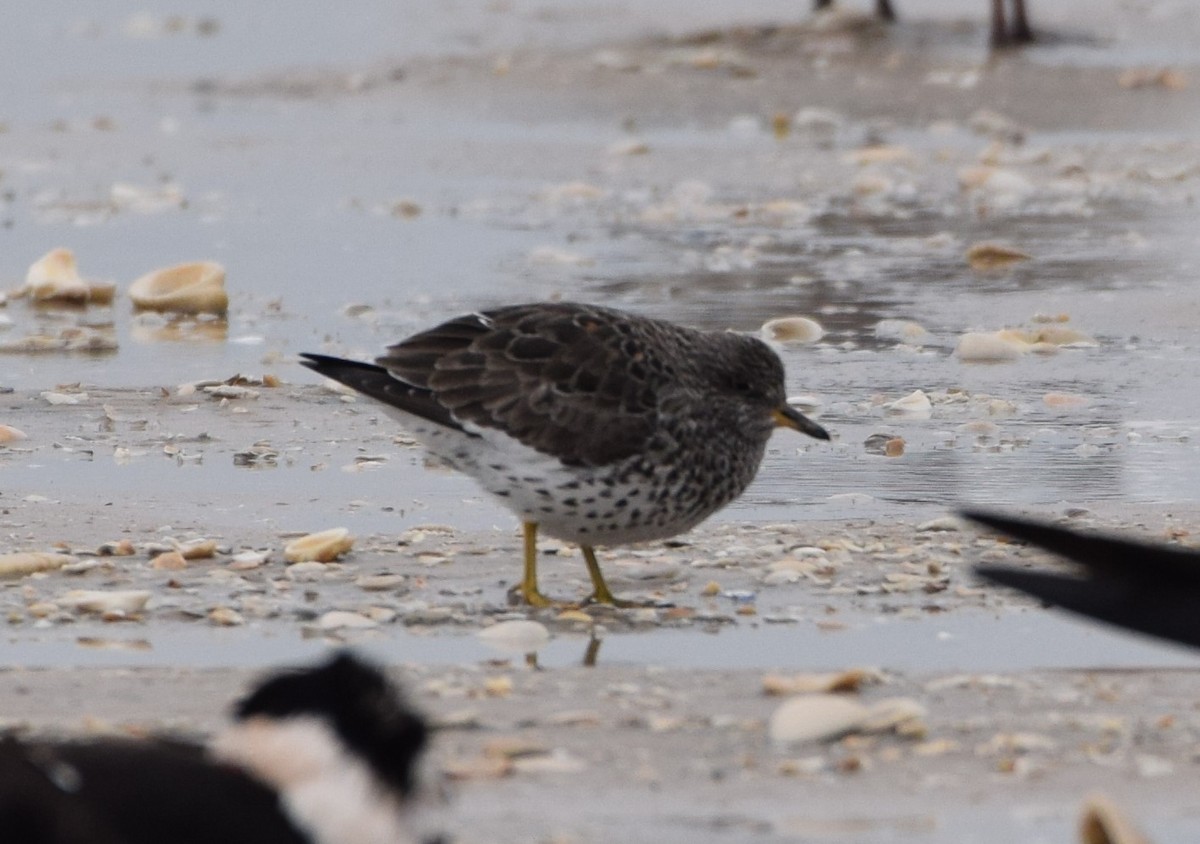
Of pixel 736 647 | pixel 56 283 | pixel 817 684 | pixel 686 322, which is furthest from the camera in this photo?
pixel 56 283

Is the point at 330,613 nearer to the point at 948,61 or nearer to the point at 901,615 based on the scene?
the point at 901,615

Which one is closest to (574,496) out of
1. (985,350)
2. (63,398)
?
(63,398)

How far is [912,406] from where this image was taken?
793 cm

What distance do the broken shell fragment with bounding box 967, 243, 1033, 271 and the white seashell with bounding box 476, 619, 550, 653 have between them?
6065mm

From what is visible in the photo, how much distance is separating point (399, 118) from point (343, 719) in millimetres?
15283

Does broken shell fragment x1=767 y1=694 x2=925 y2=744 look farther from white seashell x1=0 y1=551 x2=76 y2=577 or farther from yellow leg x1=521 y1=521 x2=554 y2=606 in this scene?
white seashell x1=0 y1=551 x2=76 y2=577

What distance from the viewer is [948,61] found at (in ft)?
60.3

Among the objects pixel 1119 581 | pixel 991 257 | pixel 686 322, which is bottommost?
pixel 686 322

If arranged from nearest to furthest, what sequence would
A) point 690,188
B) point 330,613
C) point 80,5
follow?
point 330,613
point 690,188
point 80,5

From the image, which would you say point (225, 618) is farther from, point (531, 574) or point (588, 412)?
point (588, 412)

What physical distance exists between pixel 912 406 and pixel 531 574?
2.55 metres

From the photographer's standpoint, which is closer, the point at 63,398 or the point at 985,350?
the point at 63,398

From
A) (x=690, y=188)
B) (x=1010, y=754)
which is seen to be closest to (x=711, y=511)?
(x=1010, y=754)

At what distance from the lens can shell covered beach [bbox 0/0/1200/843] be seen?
14.4 ft
